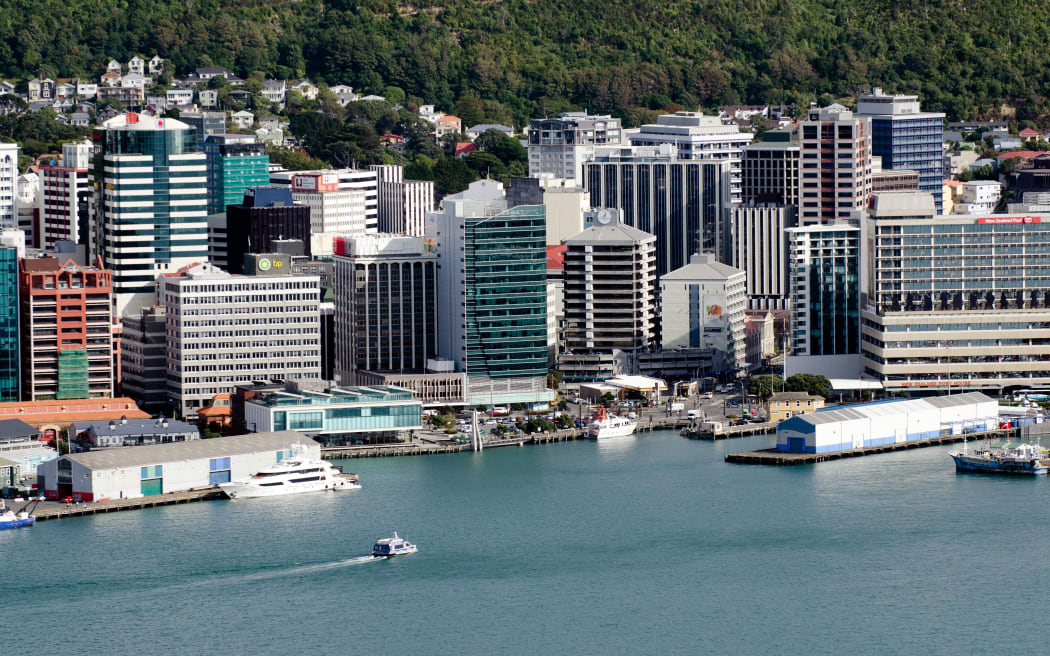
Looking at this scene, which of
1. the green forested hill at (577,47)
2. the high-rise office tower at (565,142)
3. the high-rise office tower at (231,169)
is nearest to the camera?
the high-rise office tower at (231,169)

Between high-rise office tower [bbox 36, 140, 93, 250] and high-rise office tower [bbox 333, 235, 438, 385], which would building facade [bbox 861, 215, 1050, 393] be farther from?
high-rise office tower [bbox 36, 140, 93, 250]

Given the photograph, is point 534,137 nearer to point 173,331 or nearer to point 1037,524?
point 173,331

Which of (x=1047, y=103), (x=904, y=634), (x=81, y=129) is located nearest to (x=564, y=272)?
(x=904, y=634)

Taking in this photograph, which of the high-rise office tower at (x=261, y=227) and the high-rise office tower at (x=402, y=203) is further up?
the high-rise office tower at (x=402, y=203)

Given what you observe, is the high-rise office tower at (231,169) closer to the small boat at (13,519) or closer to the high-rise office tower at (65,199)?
A: the high-rise office tower at (65,199)

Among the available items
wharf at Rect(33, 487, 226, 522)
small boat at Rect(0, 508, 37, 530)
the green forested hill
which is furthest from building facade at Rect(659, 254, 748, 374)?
the green forested hill

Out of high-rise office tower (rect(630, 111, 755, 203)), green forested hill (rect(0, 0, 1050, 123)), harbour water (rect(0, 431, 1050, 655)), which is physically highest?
green forested hill (rect(0, 0, 1050, 123))

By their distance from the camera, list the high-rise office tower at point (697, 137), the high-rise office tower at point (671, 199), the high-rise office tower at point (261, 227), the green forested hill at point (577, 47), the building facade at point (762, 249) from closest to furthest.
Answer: the high-rise office tower at point (261, 227) < the building facade at point (762, 249) < the high-rise office tower at point (671, 199) < the high-rise office tower at point (697, 137) < the green forested hill at point (577, 47)

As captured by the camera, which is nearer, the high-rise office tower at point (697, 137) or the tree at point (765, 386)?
the tree at point (765, 386)

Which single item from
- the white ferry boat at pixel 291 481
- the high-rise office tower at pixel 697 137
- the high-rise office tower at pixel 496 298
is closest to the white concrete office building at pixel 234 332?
the high-rise office tower at pixel 496 298
